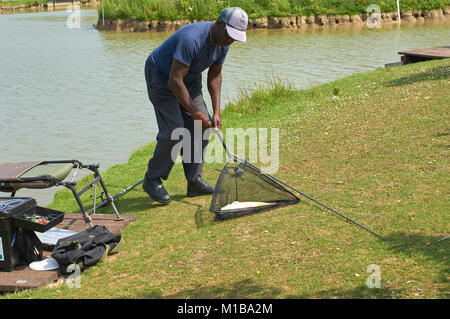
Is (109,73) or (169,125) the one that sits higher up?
(169,125)

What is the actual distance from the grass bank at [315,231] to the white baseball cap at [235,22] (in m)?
1.74

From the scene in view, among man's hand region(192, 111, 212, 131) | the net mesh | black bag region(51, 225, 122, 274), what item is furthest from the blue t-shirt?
black bag region(51, 225, 122, 274)

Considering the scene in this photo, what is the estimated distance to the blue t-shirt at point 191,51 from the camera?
5664mm

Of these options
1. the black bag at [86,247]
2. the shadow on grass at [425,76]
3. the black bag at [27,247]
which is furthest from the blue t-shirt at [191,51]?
the shadow on grass at [425,76]

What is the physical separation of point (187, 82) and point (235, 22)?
957 mm

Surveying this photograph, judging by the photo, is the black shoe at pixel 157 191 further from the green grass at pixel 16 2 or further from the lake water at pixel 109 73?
the green grass at pixel 16 2

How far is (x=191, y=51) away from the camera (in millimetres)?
5676

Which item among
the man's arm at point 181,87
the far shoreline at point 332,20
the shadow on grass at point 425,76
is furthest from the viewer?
the far shoreline at point 332,20

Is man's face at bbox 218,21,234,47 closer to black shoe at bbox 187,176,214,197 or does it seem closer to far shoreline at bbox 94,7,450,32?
black shoe at bbox 187,176,214,197

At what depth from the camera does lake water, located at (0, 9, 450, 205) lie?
1295 centimetres

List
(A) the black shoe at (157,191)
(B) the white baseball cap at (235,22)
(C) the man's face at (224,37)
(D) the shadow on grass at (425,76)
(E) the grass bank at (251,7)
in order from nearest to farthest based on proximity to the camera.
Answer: (B) the white baseball cap at (235,22), (C) the man's face at (224,37), (A) the black shoe at (157,191), (D) the shadow on grass at (425,76), (E) the grass bank at (251,7)

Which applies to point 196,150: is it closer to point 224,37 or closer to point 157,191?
point 157,191

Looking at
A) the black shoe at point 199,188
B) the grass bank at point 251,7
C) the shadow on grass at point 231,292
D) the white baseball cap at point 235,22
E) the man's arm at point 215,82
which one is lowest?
the shadow on grass at point 231,292

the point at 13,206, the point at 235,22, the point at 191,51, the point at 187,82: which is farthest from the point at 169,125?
the point at 13,206
